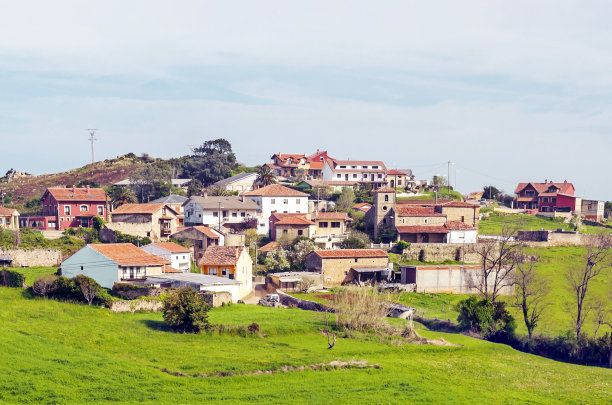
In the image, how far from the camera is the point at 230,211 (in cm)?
7462

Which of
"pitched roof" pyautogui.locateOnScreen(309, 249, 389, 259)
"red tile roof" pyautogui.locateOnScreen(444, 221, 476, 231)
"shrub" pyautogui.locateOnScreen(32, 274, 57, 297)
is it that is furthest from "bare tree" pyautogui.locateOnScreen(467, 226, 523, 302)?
"shrub" pyautogui.locateOnScreen(32, 274, 57, 297)

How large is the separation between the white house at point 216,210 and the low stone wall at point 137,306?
29823 millimetres

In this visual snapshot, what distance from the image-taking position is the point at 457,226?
70.7m

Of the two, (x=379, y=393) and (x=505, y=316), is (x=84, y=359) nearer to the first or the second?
(x=379, y=393)

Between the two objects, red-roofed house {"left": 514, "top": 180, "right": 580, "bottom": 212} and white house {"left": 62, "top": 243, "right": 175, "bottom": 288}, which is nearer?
white house {"left": 62, "top": 243, "right": 175, "bottom": 288}

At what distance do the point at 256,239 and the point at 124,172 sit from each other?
5555cm

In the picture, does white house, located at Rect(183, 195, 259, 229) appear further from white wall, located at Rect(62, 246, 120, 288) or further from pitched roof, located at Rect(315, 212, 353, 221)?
white wall, located at Rect(62, 246, 120, 288)

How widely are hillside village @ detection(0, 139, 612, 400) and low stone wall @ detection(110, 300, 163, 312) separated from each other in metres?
0.07

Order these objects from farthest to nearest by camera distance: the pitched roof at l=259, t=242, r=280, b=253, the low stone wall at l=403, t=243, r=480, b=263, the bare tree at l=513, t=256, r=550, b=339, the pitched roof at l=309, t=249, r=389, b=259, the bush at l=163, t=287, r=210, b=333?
1. the low stone wall at l=403, t=243, r=480, b=263
2. the pitched roof at l=259, t=242, r=280, b=253
3. the pitched roof at l=309, t=249, r=389, b=259
4. the bare tree at l=513, t=256, r=550, b=339
5. the bush at l=163, t=287, r=210, b=333

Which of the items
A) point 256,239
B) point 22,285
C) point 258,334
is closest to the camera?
point 258,334

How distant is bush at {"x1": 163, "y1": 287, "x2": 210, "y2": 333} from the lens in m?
36.9

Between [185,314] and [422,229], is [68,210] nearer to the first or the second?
[422,229]

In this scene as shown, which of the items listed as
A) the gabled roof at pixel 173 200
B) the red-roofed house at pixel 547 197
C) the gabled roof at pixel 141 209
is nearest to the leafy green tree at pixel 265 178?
the gabled roof at pixel 173 200

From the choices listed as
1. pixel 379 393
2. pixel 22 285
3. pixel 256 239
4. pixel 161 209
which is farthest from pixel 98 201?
pixel 379 393
